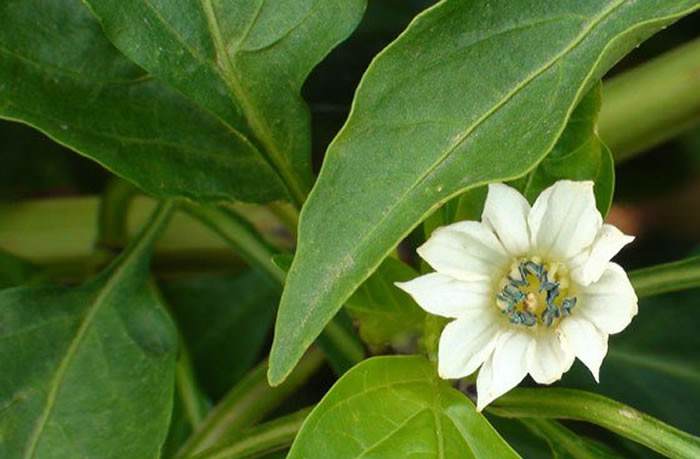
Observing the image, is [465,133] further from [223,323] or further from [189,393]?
[223,323]

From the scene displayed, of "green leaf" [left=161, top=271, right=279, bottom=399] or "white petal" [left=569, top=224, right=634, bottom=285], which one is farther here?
"green leaf" [left=161, top=271, right=279, bottom=399]

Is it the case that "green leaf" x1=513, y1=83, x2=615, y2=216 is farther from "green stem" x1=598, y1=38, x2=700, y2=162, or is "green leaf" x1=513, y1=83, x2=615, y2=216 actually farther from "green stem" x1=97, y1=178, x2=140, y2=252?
"green stem" x1=97, y1=178, x2=140, y2=252

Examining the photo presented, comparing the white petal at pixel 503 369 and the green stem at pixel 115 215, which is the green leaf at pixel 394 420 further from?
the green stem at pixel 115 215

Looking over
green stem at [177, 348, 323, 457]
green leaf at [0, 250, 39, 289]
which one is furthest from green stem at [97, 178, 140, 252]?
green stem at [177, 348, 323, 457]

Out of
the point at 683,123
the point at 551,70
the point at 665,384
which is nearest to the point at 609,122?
the point at 683,123

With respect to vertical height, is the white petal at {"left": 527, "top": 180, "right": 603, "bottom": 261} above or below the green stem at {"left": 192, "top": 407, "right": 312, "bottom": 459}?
above

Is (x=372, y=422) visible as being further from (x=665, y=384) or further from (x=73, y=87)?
(x=665, y=384)

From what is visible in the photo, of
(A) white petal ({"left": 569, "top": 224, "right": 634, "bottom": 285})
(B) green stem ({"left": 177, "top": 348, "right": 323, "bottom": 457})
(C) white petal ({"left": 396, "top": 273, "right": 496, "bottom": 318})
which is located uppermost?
(A) white petal ({"left": 569, "top": 224, "right": 634, "bottom": 285})

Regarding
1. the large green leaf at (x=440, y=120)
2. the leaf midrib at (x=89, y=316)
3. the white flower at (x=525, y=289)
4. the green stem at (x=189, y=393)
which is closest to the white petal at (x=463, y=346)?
the white flower at (x=525, y=289)
